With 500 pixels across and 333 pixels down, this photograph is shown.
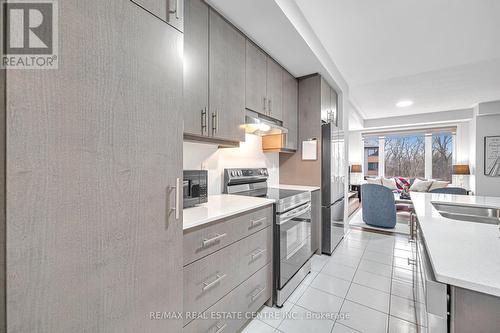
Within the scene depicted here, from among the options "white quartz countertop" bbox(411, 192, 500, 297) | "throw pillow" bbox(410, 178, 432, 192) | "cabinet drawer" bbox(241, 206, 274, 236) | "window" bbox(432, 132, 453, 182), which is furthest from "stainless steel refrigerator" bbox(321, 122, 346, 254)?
"window" bbox(432, 132, 453, 182)

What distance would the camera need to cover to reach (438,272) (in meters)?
0.68

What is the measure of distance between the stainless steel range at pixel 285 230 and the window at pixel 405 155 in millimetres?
6034

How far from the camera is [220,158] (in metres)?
2.05

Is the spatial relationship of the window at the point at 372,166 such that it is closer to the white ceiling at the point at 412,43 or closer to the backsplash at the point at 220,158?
the white ceiling at the point at 412,43

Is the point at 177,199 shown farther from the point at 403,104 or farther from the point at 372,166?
the point at 372,166

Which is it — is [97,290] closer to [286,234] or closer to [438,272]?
[438,272]

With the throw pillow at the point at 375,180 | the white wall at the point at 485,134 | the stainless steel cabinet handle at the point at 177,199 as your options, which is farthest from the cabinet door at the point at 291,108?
the throw pillow at the point at 375,180

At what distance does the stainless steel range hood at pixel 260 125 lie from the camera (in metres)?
1.89

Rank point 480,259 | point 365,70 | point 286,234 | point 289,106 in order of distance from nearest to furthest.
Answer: point 480,259 → point 286,234 → point 289,106 → point 365,70

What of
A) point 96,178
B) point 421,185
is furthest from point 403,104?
point 96,178

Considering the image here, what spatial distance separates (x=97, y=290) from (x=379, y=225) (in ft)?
14.8

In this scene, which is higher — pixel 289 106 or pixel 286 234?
pixel 289 106

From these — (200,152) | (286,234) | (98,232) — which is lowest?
(286,234)

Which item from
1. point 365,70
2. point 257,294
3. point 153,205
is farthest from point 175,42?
point 365,70
